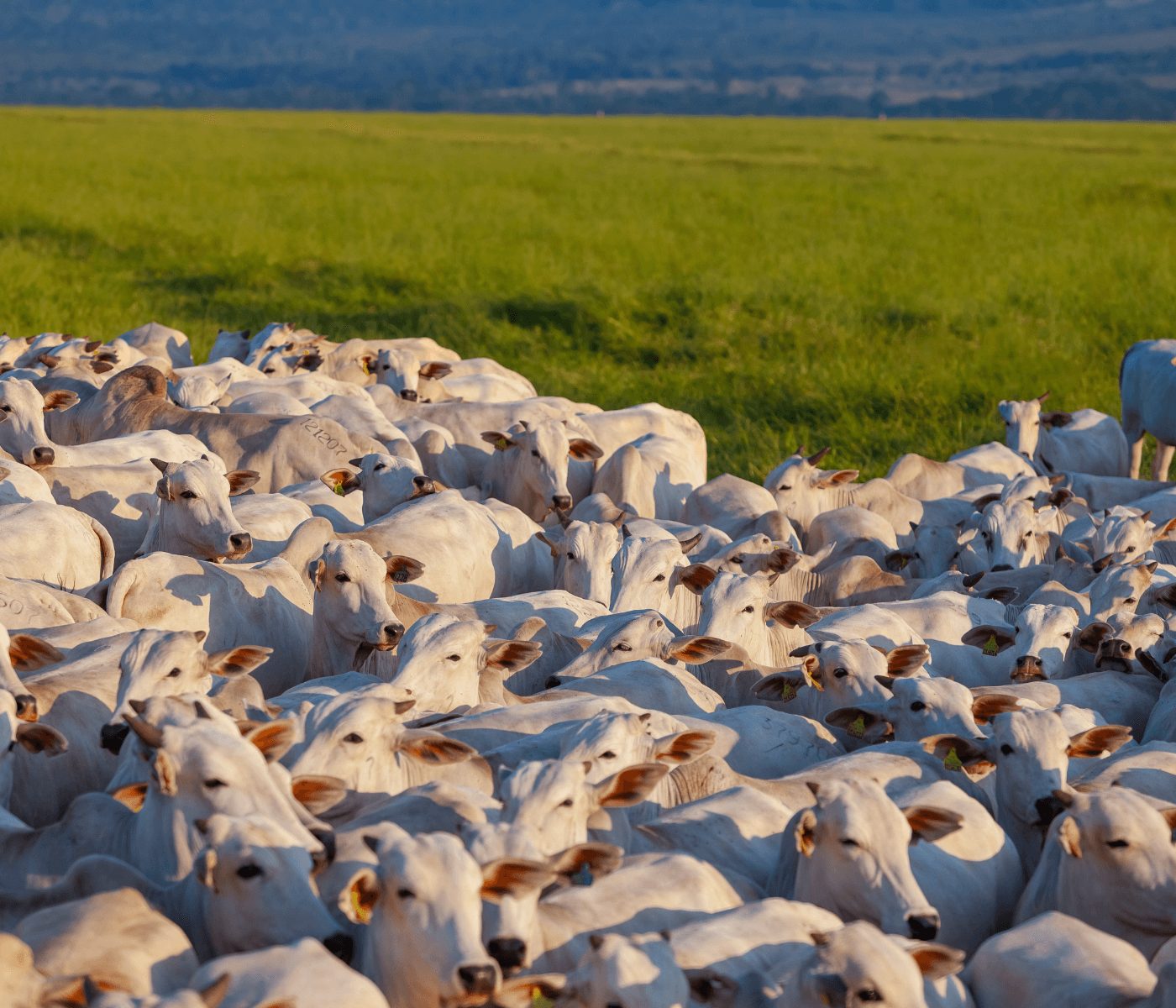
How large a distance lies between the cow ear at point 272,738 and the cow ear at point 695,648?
2.12m

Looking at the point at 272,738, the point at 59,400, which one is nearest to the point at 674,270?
the point at 59,400

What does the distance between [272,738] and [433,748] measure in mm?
548

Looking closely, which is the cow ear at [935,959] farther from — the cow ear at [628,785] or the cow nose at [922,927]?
the cow ear at [628,785]

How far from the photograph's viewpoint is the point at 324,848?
4.02 meters

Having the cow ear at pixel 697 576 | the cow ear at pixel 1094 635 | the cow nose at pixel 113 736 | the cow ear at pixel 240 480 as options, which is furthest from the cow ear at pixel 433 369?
the cow nose at pixel 113 736

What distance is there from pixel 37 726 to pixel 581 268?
1782 cm

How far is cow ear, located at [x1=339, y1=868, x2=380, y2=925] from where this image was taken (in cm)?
374

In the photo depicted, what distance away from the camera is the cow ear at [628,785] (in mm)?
4523

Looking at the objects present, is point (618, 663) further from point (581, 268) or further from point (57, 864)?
point (581, 268)

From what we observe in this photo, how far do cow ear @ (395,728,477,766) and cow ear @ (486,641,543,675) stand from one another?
3.59 feet

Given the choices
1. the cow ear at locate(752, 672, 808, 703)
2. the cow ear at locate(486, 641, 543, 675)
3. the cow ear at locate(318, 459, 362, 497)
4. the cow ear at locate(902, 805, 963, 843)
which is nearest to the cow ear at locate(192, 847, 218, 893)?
the cow ear at locate(902, 805, 963, 843)

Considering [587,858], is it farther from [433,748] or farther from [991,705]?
[991,705]

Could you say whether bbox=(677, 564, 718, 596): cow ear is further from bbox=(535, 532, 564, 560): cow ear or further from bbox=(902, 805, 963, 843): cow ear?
bbox=(902, 805, 963, 843): cow ear

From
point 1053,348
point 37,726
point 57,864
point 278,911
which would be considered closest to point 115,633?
point 37,726
